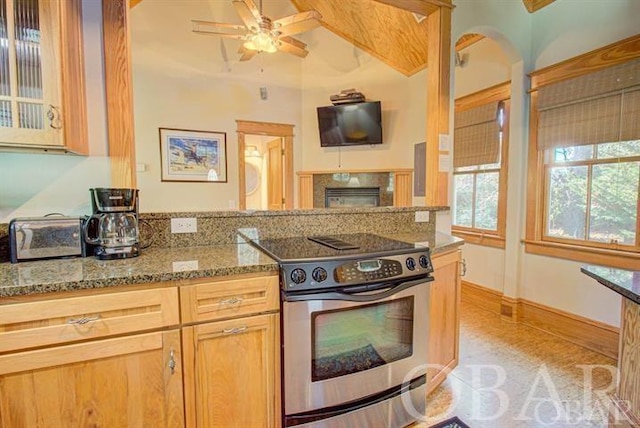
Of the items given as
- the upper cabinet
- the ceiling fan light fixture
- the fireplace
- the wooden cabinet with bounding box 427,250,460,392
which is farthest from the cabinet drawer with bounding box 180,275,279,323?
the fireplace

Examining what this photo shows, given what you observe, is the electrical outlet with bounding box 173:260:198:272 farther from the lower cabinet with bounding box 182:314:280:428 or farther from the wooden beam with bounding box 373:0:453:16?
the wooden beam with bounding box 373:0:453:16

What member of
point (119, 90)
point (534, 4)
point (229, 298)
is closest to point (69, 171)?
point (119, 90)

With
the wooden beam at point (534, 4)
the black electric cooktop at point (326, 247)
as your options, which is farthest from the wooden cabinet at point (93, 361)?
the wooden beam at point (534, 4)

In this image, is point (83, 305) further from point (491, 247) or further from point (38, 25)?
point (491, 247)

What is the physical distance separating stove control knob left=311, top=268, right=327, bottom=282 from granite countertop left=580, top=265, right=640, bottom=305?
1.02 m

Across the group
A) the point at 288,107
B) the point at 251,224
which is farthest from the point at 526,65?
the point at 288,107

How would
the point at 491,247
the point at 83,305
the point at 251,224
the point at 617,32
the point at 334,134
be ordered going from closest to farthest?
the point at 83,305 < the point at 251,224 < the point at 617,32 < the point at 491,247 < the point at 334,134

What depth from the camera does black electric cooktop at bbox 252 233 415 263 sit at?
1.47m

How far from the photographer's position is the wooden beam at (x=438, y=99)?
2.51 metres

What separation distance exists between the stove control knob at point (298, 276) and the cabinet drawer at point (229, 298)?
3.1 inches

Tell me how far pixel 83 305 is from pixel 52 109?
803 millimetres

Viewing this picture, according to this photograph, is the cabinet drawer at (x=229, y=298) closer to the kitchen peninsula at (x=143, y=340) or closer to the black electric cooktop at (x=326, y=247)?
the kitchen peninsula at (x=143, y=340)

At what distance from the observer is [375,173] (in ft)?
16.1

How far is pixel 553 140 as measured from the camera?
2838 mm
